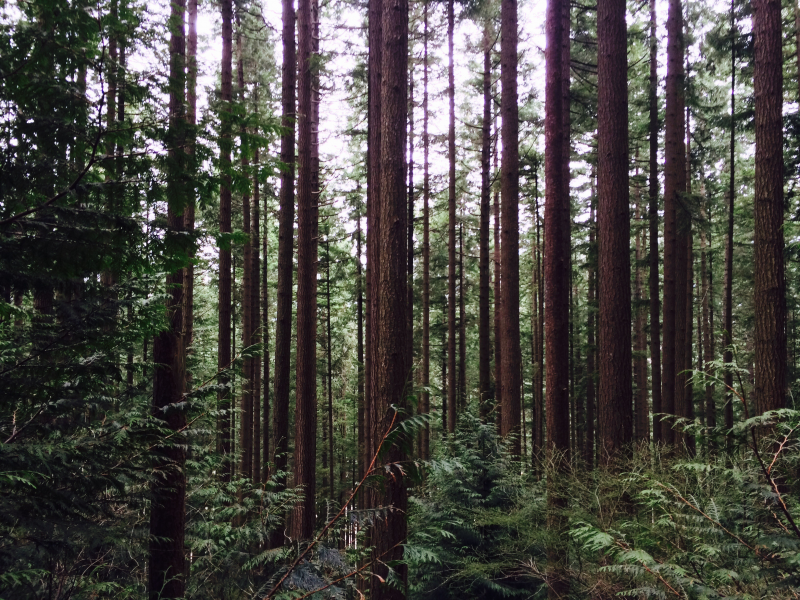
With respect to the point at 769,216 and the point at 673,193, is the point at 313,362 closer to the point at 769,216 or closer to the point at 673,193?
the point at 769,216

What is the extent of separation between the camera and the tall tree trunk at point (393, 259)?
5.21 m

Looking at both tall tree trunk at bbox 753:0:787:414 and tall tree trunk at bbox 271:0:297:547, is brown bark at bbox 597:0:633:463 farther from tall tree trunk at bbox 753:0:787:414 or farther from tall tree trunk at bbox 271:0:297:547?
tall tree trunk at bbox 271:0:297:547

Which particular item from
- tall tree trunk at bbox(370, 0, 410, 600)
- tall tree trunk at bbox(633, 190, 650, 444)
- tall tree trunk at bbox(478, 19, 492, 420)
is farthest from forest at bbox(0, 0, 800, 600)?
tall tree trunk at bbox(633, 190, 650, 444)

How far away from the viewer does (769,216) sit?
773cm

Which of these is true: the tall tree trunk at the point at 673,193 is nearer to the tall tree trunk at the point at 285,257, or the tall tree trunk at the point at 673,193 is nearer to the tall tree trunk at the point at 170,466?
the tall tree trunk at the point at 285,257

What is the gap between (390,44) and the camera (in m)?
5.71

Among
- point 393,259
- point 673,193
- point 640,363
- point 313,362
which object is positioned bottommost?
point 640,363

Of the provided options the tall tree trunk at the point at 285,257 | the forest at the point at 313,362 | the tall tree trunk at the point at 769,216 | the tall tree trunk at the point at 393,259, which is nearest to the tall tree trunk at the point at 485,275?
the forest at the point at 313,362

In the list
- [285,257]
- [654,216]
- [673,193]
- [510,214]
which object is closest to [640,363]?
[654,216]

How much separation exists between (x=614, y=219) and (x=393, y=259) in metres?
4.00

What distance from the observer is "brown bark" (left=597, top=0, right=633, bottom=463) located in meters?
7.46

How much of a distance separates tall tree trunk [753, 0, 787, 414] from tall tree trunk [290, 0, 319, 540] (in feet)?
26.0

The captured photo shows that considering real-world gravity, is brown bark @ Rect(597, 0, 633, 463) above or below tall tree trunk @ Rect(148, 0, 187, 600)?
above

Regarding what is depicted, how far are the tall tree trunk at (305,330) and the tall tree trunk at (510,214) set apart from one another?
4.53m
